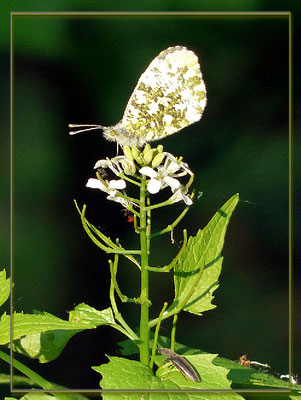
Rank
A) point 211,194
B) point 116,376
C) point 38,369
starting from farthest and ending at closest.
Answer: point 211,194 < point 38,369 < point 116,376

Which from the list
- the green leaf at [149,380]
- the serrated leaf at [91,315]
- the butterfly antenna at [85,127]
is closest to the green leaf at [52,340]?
the serrated leaf at [91,315]

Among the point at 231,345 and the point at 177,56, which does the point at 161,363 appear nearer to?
the point at 231,345

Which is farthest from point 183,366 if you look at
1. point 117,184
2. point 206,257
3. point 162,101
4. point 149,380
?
point 162,101

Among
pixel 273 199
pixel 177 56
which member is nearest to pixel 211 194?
pixel 273 199

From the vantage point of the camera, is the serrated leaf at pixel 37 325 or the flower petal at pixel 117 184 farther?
the flower petal at pixel 117 184

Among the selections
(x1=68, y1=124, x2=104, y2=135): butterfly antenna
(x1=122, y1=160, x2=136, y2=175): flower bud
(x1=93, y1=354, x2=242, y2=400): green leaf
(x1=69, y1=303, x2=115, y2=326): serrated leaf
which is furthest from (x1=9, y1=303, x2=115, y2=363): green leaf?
(x1=68, y1=124, x2=104, y2=135): butterfly antenna

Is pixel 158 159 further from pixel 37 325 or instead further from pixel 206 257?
pixel 37 325

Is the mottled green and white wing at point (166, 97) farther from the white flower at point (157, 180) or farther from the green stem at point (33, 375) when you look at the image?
the green stem at point (33, 375)
